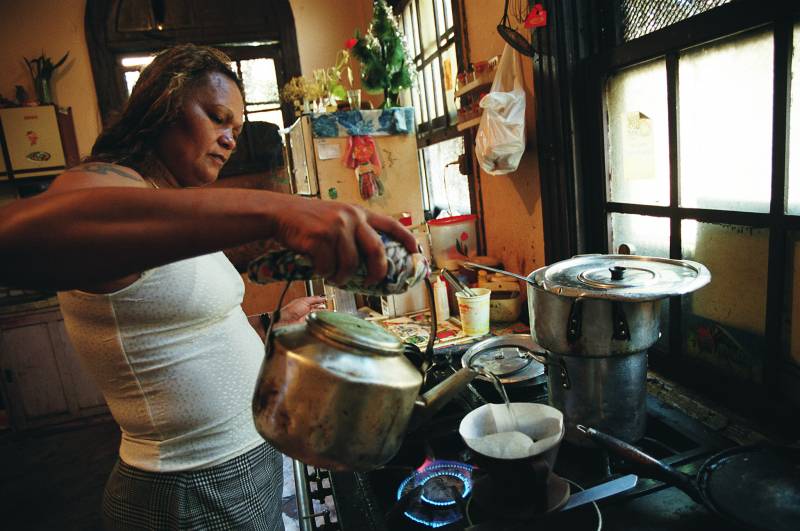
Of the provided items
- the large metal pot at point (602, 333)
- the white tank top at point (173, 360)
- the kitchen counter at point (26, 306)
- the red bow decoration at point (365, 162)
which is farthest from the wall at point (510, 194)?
the kitchen counter at point (26, 306)

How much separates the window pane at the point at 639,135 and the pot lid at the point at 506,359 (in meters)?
0.79

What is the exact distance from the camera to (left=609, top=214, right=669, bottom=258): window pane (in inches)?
75.8

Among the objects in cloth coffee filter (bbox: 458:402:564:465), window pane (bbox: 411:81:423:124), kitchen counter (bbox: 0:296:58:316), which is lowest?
kitchen counter (bbox: 0:296:58:316)

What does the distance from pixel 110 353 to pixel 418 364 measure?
0.76 m

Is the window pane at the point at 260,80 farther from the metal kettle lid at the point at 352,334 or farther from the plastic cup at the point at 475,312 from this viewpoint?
the metal kettle lid at the point at 352,334

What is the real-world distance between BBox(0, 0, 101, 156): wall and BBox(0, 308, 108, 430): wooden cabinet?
2014mm

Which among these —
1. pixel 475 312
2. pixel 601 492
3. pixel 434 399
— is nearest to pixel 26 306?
pixel 475 312

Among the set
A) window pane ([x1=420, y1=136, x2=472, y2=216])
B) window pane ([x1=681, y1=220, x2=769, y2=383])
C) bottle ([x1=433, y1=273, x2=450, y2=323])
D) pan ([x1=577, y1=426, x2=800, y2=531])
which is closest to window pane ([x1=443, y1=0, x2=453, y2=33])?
window pane ([x1=420, y1=136, x2=472, y2=216])

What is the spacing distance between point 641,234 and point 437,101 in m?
2.62

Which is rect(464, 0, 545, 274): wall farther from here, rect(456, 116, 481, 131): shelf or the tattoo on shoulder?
the tattoo on shoulder

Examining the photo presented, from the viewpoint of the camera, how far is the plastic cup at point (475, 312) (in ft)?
8.58

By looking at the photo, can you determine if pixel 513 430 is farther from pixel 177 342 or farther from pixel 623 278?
pixel 177 342

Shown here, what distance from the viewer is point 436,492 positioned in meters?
1.53

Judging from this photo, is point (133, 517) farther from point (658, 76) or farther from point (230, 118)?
point (658, 76)
